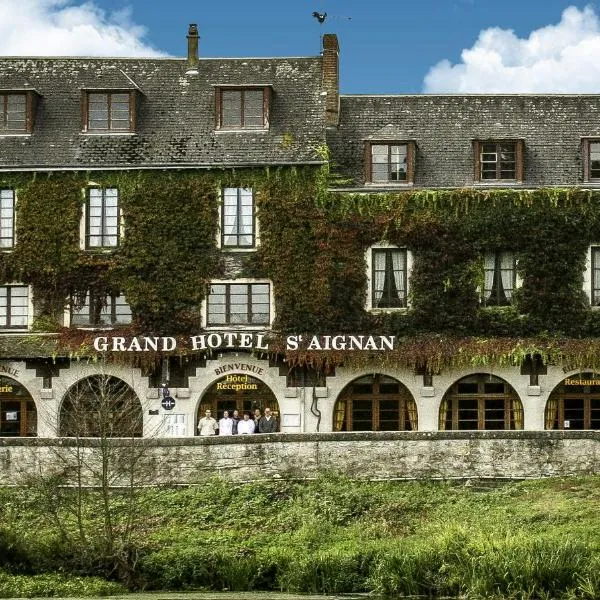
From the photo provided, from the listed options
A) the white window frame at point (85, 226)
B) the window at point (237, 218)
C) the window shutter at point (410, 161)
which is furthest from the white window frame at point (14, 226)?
the window shutter at point (410, 161)

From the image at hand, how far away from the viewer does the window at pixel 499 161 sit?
55750 millimetres

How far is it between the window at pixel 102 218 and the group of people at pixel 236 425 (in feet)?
22.6

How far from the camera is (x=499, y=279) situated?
5494cm

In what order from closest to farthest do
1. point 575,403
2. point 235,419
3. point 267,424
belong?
point 267,424 < point 235,419 < point 575,403

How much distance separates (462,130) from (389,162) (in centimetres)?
293

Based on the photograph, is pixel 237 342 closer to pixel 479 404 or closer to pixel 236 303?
pixel 236 303

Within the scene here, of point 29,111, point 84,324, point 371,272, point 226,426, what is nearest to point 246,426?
point 226,426

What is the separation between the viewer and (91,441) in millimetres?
46312

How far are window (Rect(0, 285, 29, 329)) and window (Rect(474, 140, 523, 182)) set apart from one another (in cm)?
1493

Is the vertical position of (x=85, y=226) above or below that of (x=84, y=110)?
below

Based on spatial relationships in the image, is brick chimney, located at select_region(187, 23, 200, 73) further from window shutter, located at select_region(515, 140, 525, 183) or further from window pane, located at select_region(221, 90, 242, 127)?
window shutter, located at select_region(515, 140, 525, 183)

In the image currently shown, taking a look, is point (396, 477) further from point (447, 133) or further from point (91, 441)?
point (447, 133)

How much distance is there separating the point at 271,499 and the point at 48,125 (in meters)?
18.1

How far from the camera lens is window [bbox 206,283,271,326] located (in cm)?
5541
